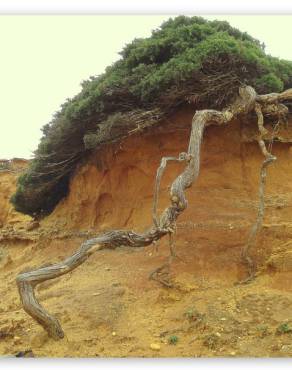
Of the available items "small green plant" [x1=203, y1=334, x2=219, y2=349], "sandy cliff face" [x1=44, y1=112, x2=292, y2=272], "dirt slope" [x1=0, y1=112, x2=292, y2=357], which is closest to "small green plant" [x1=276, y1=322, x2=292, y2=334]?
"dirt slope" [x1=0, y1=112, x2=292, y2=357]

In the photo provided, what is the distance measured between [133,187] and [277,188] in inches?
119

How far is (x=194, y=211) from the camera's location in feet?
31.8

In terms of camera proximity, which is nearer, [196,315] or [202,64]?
[196,315]

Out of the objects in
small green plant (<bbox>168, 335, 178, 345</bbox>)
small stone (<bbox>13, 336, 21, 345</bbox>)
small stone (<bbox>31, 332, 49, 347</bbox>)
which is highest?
small green plant (<bbox>168, 335, 178, 345</bbox>)

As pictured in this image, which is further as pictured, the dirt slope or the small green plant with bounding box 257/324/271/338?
the dirt slope

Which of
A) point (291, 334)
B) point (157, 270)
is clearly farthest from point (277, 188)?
point (291, 334)

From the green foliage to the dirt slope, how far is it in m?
0.75

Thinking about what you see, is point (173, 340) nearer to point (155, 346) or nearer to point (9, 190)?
point (155, 346)

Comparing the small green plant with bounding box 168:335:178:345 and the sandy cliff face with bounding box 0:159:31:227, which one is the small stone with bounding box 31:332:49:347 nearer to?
the small green plant with bounding box 168:335:178:345

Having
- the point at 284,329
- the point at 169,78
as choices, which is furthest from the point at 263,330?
the point at 169,78

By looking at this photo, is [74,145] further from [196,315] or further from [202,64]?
[196,315]

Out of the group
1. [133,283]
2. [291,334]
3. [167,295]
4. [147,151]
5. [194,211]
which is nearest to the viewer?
[291,334]

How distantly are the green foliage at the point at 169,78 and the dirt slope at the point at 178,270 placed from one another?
746mm

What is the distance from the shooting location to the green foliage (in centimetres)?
907
